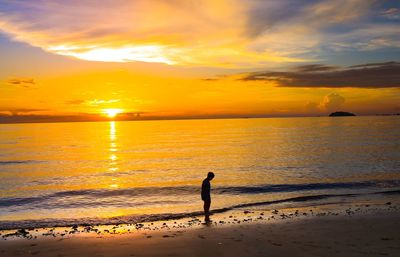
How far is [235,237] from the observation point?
14.9 meters

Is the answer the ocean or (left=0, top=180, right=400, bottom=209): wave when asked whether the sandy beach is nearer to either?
the ocean

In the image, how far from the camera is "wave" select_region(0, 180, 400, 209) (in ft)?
95.1

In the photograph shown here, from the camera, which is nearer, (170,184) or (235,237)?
(235,237)

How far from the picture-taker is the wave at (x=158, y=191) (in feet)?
95.1

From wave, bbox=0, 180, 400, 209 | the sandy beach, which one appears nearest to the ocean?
wave, bbox=0, 180, 400, 209

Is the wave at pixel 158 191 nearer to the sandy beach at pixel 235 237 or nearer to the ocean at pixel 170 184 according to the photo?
the ocean at pixel 170 184

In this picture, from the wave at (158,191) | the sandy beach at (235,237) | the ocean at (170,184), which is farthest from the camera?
the wave at (158,191)

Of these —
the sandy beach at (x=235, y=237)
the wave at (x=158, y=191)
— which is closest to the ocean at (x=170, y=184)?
the wave at (x=158, y=191)

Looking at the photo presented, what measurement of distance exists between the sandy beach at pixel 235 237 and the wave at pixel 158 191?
34.0 ft

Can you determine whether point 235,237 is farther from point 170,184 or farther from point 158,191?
point 170,184

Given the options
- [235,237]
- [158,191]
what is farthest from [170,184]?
[235,237]

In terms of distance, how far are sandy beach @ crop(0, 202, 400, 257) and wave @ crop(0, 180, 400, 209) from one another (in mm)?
10375

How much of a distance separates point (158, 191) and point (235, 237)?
704 inches

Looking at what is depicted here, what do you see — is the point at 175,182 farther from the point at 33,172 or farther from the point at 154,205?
the point at 33,172
